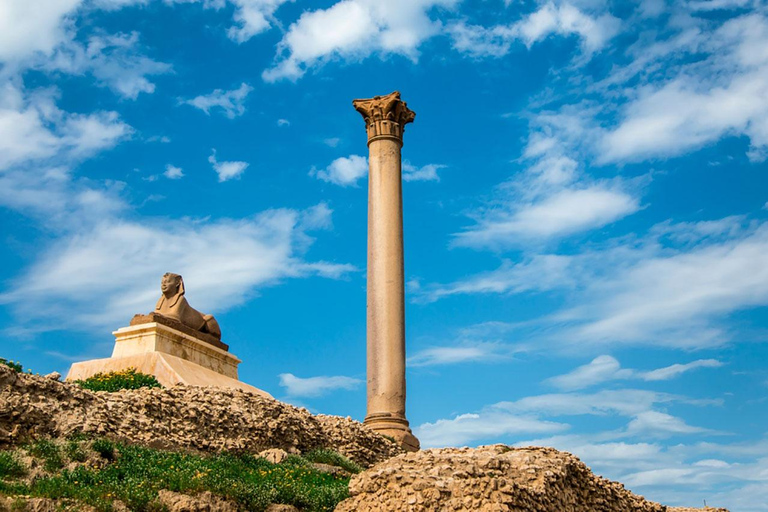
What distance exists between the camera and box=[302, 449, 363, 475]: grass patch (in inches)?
659

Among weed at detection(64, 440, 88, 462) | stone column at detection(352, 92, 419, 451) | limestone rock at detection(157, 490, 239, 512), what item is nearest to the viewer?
limestone rock at detection(157, 490, 239, 512)

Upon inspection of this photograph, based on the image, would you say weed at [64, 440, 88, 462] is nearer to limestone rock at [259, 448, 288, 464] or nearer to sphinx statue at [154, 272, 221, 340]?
limestone rock at [259, 448, 288, 464]

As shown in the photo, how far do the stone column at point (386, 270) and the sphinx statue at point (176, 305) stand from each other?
483 cm

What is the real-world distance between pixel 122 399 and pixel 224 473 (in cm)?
370

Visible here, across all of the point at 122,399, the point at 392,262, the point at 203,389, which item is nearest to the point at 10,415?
the point at 122,399

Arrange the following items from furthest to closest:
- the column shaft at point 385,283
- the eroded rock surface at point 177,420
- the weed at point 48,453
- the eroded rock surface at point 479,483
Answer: the column shaft at point 385,283
the eroded rock surface at point 177,420
the weed at point 48,453
the eroded rock surface at point 479,483

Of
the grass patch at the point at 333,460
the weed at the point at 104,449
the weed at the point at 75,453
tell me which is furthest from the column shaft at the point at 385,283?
the weed at the point at 75,453

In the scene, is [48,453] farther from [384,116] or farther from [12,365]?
[384,116]

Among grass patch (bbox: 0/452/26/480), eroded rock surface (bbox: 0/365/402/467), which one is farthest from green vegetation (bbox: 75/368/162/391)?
grass patch (bbox: 0/452/26/480)

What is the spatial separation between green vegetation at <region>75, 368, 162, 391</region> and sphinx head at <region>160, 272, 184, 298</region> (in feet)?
11.2

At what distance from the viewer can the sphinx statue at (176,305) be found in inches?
938

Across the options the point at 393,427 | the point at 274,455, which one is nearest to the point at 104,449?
the point at 274,455

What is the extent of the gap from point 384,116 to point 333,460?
1032 centimetres

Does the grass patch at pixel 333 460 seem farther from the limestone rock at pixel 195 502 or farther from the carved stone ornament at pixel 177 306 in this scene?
the carved stone ornament at pixel 177 306
